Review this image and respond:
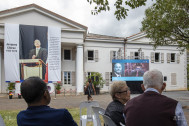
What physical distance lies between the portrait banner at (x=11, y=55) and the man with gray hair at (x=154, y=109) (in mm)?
16752

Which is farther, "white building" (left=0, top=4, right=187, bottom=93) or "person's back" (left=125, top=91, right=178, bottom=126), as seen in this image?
"white building" (left=0, top=4, right=187, bottom=93)

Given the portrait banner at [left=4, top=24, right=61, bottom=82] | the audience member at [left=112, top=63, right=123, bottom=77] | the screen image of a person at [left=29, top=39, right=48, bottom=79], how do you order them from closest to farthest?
the portrait banner at [left=4, top=24, right=61, bottom=82] < the screen image of a person at [left=29, top=39, right=48, bottom=79] < the audience member at [left=112, top=63, right=123, bottom=77]

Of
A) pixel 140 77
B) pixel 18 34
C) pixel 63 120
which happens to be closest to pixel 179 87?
pixel 140 77

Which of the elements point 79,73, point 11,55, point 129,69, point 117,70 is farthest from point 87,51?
point 11,55

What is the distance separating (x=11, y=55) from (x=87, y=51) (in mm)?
9214

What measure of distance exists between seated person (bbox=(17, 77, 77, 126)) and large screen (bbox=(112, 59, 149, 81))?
18.9 m

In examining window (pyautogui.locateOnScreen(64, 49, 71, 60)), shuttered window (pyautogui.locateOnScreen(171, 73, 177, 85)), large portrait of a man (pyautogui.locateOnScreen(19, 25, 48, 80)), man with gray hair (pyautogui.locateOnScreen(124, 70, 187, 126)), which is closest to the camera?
man with gray hair (pyautogui.locateOnScreen(124, 70, 187, 126))

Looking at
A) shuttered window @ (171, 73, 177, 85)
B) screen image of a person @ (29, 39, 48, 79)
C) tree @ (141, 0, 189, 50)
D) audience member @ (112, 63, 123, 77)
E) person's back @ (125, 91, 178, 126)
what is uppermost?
tree @ (141, 0, 189, 50)

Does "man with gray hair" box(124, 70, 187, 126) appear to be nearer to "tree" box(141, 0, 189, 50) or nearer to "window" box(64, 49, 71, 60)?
"tree" box(141, 0, 189, 50)

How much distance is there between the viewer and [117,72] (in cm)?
2052

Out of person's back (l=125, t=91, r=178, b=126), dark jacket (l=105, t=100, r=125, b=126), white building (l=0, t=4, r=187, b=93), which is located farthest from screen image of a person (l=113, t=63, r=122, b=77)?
person's back (l=125, t=91, r=178, b=126)

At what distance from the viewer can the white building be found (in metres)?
19.3

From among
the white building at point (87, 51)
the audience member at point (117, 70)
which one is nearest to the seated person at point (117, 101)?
the white building at point (87, 51)

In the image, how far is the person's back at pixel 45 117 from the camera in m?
1.66
